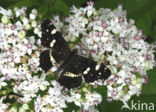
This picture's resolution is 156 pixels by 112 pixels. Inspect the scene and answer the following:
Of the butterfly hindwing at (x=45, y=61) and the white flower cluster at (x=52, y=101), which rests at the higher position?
the butterfly hindwing at (x=45, y=61)

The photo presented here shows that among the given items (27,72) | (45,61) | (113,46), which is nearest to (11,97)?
(27,72)

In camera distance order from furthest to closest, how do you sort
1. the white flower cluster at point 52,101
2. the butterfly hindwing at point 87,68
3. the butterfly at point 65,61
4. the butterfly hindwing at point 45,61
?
the white flower cluster at point 52,101 → the butterfly hindwing at point 45,61 → the butterfly at point 65,61 → the butterfly hindwing at point 87,68

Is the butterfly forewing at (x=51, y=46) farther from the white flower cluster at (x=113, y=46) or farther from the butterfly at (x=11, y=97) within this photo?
the butterfly at (x=11, y=97)

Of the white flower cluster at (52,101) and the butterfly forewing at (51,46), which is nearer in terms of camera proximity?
the butterfly forewing at (51,46)

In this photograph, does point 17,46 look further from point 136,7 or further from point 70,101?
point 136,7

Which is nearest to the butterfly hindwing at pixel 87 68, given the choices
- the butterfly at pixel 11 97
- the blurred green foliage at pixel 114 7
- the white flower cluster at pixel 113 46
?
the white flower cluster at pixel 113 46

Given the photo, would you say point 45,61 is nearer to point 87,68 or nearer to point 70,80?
point 70,80

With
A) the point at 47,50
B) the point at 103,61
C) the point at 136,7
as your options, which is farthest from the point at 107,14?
the point at 47,50

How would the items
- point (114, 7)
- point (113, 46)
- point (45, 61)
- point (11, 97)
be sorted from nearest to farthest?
point (45, 61), point (11, 97), point (113, 46), point (114, 7)
